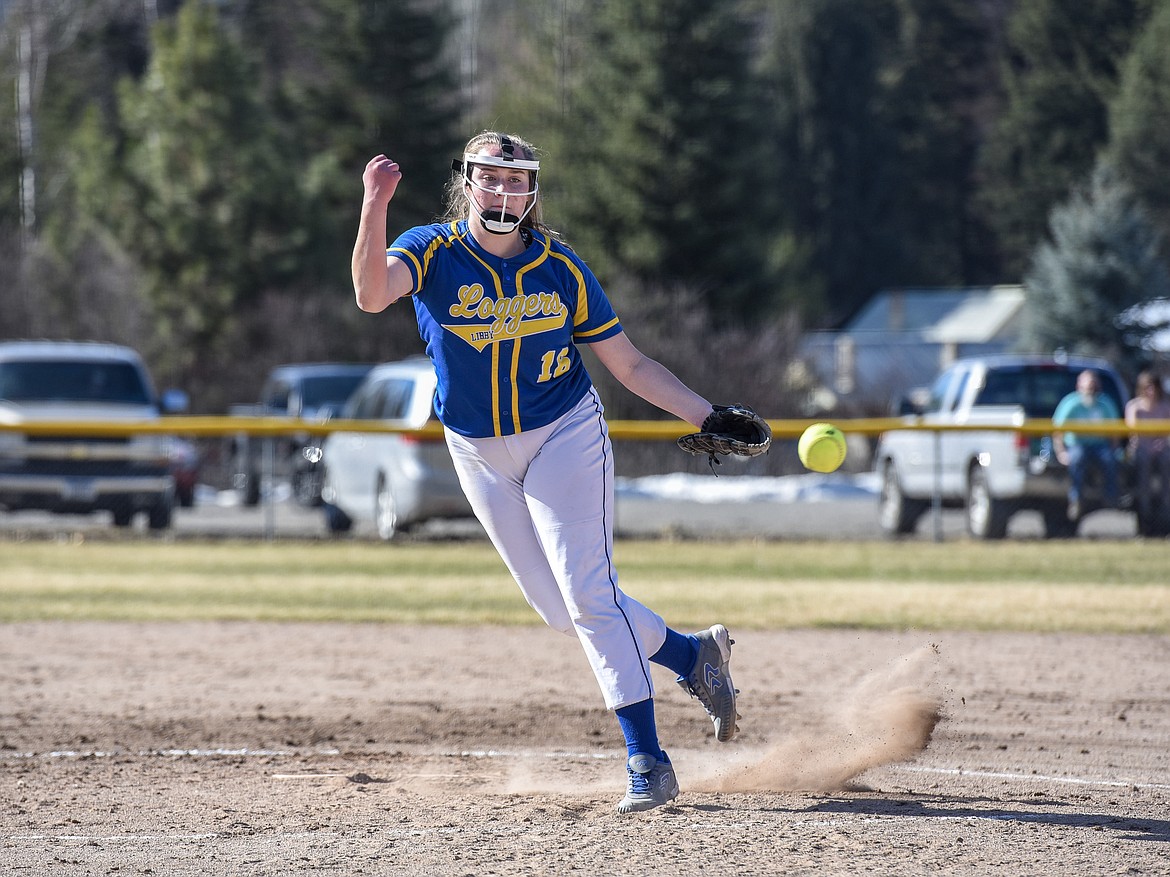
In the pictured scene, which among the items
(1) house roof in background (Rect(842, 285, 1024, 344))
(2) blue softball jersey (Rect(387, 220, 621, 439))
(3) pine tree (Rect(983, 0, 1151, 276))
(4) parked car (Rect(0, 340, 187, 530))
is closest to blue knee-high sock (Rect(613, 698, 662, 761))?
(2) blue softball jersey (Rect(387, 220, 621, 439))

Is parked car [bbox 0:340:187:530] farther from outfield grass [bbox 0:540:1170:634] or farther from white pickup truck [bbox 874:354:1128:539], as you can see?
white pickup truck [bbox 874:354:1128:539]

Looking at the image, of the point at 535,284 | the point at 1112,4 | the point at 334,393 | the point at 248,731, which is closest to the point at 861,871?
the point at 535,284

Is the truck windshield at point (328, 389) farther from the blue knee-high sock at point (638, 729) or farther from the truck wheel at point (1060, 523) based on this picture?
the blue knee-high sock at point (638, 729)

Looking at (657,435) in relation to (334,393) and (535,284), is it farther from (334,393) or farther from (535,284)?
(535,284)

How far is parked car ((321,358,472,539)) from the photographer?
1460 centimetres

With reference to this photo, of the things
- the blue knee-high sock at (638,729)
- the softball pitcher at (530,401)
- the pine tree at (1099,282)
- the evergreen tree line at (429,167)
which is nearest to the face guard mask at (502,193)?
the softball pitcher at (530,401)

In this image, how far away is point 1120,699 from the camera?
7359 mm

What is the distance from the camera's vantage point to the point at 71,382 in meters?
16.7

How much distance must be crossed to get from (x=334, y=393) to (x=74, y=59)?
1120 inches

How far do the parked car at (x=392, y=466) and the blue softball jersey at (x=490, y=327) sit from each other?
9.56 metres

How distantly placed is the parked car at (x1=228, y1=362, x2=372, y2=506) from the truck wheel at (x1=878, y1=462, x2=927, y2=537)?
6.13 m

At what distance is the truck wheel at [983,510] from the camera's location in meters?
15.2

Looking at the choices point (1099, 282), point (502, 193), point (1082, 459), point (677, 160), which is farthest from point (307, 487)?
point (1099, 282)

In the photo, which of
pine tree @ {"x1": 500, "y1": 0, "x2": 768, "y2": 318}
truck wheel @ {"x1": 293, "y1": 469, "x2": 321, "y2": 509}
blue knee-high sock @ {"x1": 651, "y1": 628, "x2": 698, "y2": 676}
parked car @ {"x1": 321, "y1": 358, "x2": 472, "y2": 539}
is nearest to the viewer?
blue knee-high sock @ {"x1": 651, "y1": 628, "x2": 698, "y2": 676}
